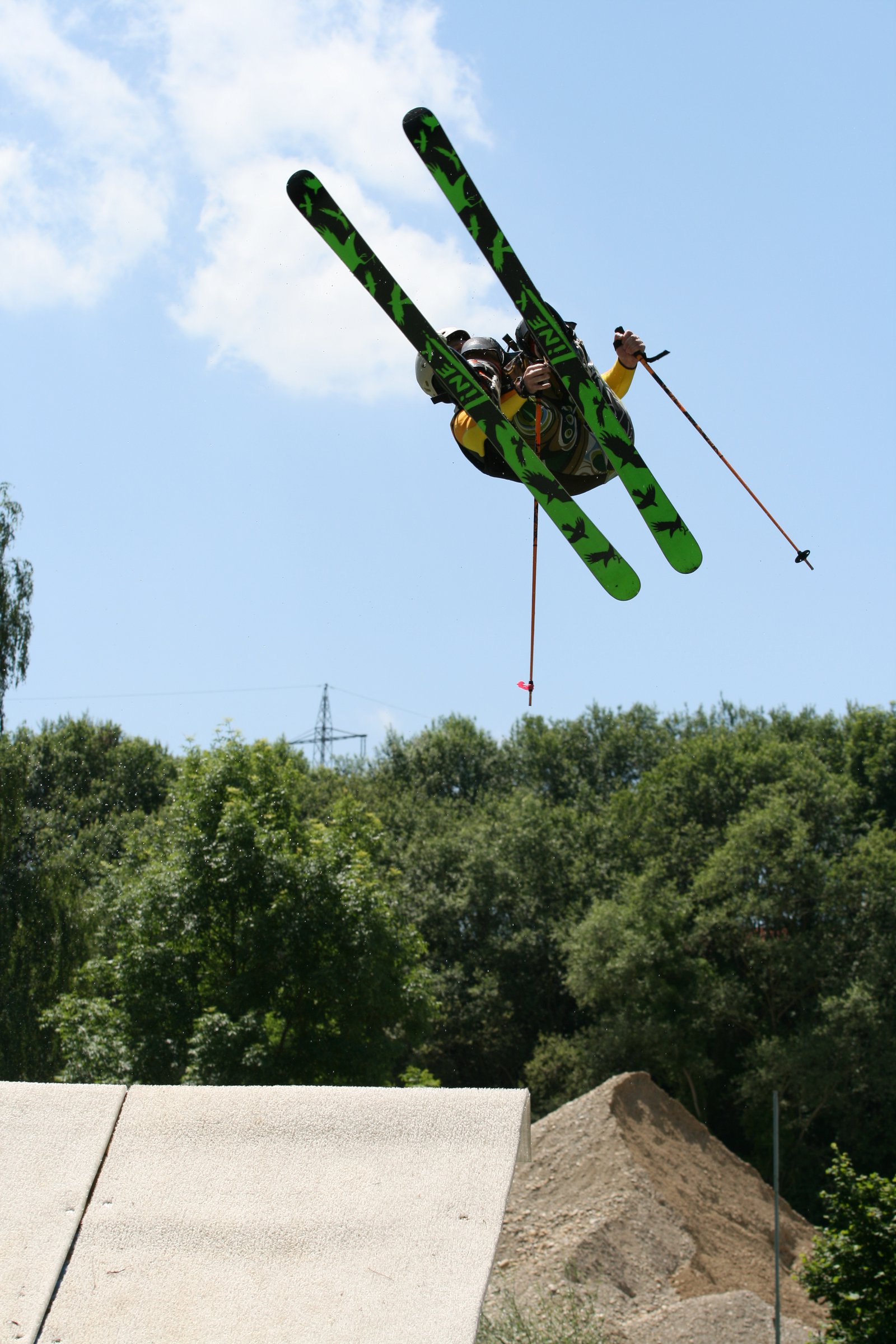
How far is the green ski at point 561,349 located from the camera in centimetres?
530

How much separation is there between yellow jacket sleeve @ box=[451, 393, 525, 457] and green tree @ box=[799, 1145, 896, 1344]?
6.78m

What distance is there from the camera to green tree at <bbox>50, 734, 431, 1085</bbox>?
14.1 meters

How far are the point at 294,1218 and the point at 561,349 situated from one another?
399 centimetres

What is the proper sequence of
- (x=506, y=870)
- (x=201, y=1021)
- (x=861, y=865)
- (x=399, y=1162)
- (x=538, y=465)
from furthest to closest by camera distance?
1. (x=506, y=870)
2. (x=861, y=865)
3. (x=201, y=1021)
4. (x=538, y=465)
5. (x=399, y=1162)

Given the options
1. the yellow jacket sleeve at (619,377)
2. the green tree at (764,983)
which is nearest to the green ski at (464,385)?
the yellow jacket sleeve at (619,377)

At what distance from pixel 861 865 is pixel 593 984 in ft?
A: 18.5

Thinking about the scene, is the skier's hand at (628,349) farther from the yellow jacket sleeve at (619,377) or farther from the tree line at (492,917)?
the tree line at (492,917)

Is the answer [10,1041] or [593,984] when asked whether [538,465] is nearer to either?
[10,1041]

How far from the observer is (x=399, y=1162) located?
4.23 metres

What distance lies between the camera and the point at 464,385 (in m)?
5.42

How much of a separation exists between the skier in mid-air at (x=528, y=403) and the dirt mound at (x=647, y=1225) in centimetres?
785

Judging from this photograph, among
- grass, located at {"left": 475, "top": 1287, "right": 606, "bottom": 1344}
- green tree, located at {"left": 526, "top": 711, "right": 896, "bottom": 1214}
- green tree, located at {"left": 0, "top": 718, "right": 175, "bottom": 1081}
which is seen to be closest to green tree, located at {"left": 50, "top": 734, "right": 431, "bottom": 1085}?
green tree, located at {"left": 0, "top": 718, "right": 175, "bottom": 1081}

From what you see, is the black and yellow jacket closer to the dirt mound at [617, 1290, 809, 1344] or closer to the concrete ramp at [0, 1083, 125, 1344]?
the concrete ramp at [0, 1083, 125, 1344]

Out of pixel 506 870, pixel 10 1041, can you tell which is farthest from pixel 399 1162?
pixel 506 870
